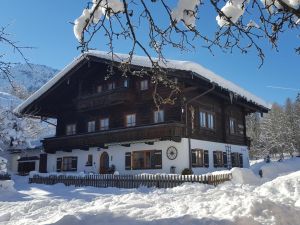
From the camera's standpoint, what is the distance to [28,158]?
118ft

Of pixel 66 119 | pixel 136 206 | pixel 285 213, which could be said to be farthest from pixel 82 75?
pixel 285 213

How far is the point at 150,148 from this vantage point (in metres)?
22.9

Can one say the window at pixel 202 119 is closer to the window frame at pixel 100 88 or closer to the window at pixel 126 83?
the window at pixel 126 83

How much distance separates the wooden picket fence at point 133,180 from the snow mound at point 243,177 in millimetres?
309

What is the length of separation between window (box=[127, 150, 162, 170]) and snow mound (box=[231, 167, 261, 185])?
19.1 feet

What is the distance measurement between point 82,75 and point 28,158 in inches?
538

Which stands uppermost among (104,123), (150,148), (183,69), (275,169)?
(183,69)

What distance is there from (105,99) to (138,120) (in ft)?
9.32

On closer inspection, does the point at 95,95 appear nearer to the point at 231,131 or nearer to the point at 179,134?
the point at 179,134

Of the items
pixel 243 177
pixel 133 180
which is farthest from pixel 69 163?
pixel 243 177

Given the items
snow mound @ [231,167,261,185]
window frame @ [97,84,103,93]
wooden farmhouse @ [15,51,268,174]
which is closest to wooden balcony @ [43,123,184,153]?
wooden farmhouse @ [15,51,268,174]

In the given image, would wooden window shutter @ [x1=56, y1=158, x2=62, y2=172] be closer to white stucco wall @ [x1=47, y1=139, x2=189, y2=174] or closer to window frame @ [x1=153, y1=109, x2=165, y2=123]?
white stucco wall @ [x1=47, y1=139, x2=189, y2=174]

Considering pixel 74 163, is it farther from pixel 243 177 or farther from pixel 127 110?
pixel 243 177

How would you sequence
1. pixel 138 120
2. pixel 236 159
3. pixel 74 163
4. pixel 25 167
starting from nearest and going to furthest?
pixel 138 120 → pixel 74 163 → pixel 236 159 → pixel 25 167
